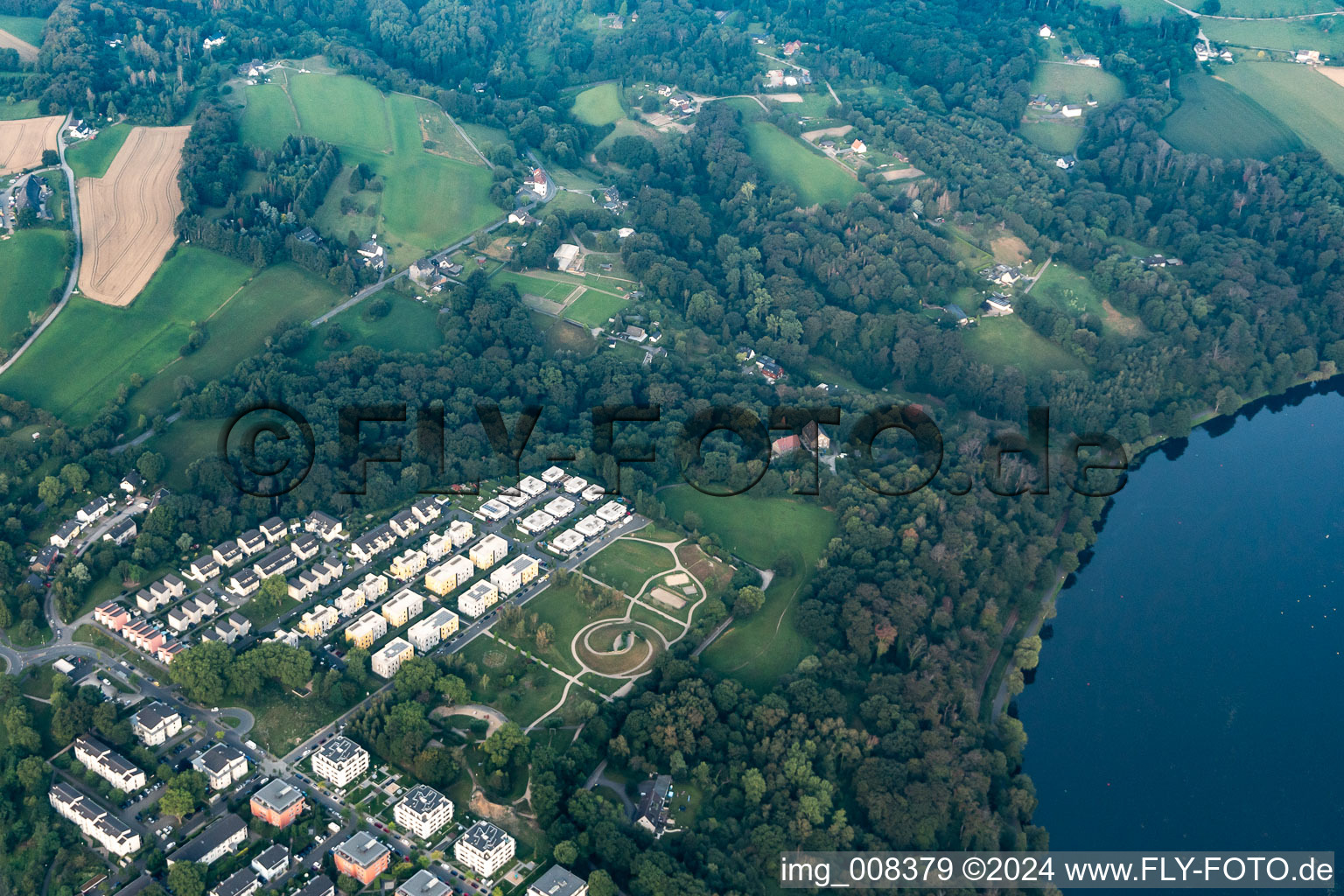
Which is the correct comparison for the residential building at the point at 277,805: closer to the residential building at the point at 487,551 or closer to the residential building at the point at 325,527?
the residential building at the point at 487,551

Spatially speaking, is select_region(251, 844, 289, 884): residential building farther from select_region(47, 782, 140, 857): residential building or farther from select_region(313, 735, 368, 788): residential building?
select_region(47, 782, 140, 857): residential building

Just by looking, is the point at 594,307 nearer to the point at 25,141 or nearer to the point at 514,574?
the point at 514,574

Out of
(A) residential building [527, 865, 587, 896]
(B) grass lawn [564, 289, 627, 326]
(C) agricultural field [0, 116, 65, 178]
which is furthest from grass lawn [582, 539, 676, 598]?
(C) agricultural field [0, 116, 65, 178]

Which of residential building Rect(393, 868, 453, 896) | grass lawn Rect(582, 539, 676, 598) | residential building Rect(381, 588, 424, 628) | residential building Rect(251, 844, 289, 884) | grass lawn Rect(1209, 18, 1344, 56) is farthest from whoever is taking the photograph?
grass lawn Rect(1209, 18, 1344, 56)

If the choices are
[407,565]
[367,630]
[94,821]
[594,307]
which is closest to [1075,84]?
[594,307]

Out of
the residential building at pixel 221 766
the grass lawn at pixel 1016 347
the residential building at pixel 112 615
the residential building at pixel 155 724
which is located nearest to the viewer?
the residential building at pixel 221 766

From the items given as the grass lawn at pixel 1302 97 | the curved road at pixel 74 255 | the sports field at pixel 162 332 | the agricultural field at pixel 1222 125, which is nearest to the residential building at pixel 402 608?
the sports field at pixel 162 332

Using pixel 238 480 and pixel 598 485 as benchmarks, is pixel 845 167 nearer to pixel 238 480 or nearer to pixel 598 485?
pixel 598 485
